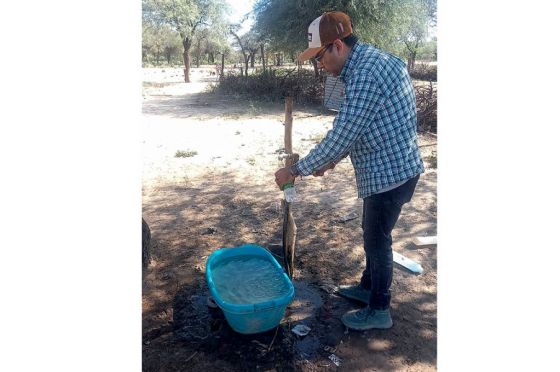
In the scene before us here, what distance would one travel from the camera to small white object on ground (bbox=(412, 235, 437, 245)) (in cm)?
346

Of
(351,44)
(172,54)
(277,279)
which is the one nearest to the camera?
(351,44)

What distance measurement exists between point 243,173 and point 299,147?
1.99 meters

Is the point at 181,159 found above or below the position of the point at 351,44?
below

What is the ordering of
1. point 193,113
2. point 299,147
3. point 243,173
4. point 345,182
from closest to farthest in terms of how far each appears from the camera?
point 345,182, point 243,173, point 299,147, point 193,113

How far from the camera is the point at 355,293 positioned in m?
2.80

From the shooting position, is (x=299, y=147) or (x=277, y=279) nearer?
(x=277, y=279)

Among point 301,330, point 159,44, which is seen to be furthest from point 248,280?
point 159,44

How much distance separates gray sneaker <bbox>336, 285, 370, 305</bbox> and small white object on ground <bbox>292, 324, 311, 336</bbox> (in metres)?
0.43

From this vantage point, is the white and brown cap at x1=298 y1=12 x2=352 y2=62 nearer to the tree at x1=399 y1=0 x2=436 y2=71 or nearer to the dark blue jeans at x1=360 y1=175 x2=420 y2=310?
the dark blue jeans at x1=360 y1=175 x2=420 y2=310

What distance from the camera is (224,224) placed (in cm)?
393

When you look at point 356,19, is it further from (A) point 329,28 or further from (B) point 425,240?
(A) point 329,28
